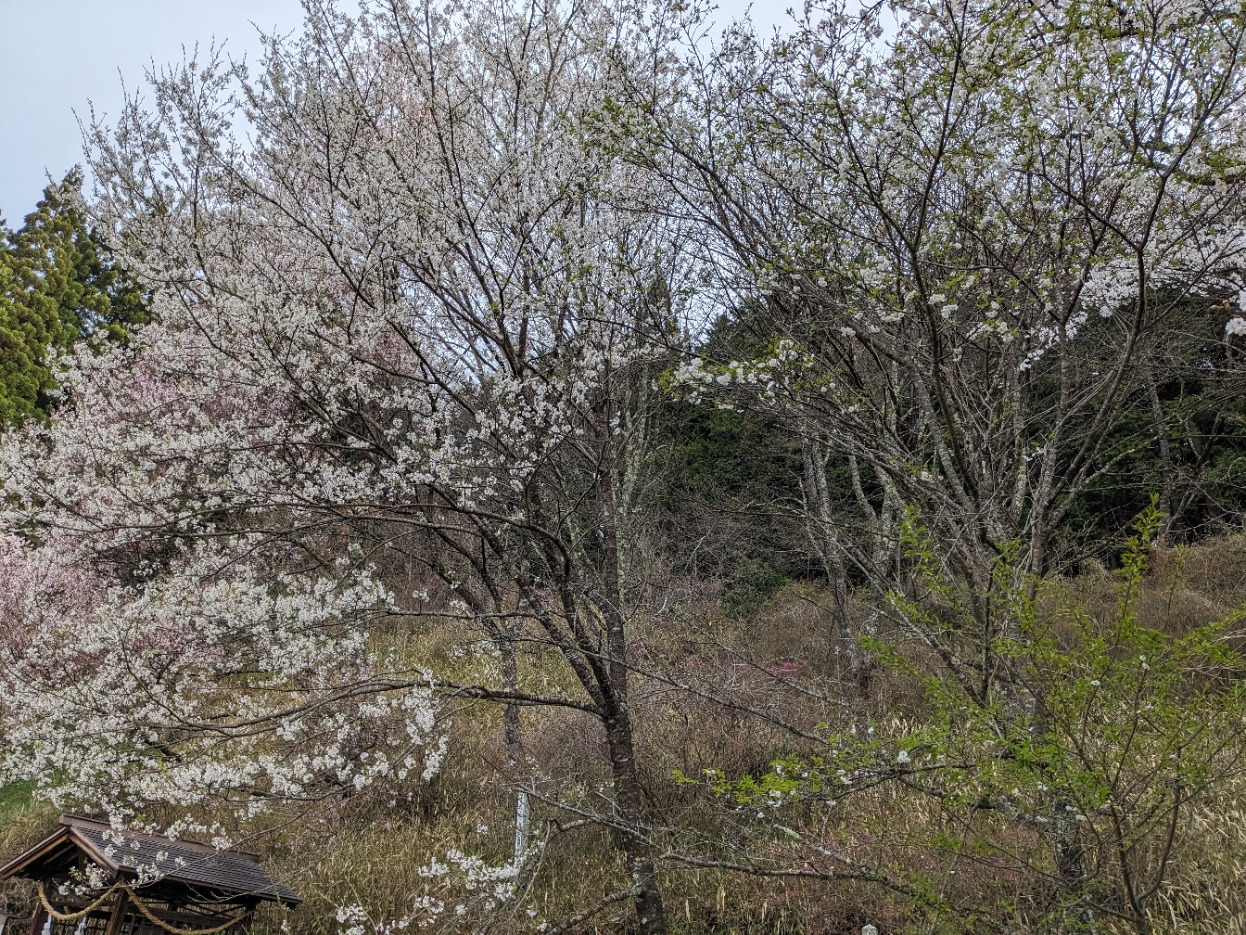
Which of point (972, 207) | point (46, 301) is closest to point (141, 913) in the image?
point (972, 207)

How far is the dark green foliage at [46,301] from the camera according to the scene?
60.3 feet

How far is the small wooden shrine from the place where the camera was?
14.8 ft

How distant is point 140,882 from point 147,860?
0.16 m

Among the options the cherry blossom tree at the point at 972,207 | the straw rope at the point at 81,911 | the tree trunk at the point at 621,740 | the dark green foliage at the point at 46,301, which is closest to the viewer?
the cherry blossom tree at the point at 972,207

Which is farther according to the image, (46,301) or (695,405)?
(46,301)

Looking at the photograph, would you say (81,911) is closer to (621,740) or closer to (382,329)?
(621,740)

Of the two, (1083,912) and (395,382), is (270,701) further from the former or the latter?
(1083,912)

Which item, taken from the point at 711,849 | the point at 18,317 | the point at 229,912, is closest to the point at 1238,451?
the point at 711,849

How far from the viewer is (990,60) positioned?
2598 millimetres

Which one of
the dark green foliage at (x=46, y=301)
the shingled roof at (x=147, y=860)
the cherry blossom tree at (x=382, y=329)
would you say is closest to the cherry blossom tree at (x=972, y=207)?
the cherry blossom tree at (x=382, y=329)

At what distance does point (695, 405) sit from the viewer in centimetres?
543

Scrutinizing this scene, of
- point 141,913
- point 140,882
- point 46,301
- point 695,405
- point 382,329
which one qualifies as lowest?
point 141,913

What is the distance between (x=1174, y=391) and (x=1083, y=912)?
45.4ft

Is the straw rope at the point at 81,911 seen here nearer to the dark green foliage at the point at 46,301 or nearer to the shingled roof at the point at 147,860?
the shingled roof at the point at 147,860
